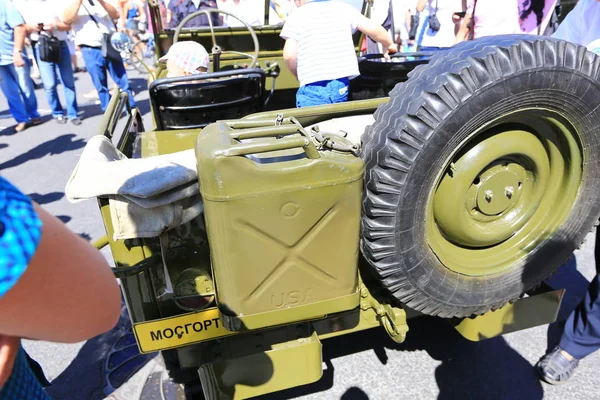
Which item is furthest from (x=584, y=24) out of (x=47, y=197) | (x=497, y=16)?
(x=47, y=197)

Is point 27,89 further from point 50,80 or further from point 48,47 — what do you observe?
point 48,47

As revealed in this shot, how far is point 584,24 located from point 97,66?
5.56m

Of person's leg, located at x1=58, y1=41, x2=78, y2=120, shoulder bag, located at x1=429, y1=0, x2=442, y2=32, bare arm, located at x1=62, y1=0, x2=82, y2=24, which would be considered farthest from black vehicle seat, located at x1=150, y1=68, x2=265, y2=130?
A: person's leg, located at x1=58, y1=41, x2=78, y2=120

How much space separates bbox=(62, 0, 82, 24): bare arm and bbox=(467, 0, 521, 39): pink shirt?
446 cm

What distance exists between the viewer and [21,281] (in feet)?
2.11

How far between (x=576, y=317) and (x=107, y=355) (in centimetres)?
247

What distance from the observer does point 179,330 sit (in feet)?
5.30

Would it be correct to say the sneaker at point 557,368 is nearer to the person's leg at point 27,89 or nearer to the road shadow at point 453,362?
the road shadow at point 453,362

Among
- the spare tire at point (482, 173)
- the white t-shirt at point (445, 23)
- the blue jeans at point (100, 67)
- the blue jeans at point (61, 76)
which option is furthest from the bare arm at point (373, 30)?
the blue jeans at point (61, 76)

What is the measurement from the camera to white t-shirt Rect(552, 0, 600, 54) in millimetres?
2340

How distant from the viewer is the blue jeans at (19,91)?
609 cm

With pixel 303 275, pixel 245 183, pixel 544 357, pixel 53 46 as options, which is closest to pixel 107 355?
pixel 303 275

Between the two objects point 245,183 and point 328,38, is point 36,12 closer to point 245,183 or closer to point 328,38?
point 328,38

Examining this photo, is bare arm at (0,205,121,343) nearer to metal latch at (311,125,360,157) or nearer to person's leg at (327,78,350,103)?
metal latch at (311,125,360,157)
